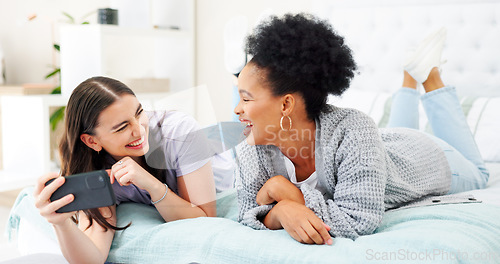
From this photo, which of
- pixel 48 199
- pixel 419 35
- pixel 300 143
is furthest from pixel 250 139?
pixel 419 35

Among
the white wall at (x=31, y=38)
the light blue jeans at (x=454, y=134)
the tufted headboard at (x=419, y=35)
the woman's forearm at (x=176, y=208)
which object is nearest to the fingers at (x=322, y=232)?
the woman's forearm at (x=176, y=208)

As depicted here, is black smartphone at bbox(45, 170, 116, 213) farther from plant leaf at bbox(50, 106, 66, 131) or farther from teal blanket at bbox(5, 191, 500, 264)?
A: plant leaf at bbox(50, 106, 66, 131)

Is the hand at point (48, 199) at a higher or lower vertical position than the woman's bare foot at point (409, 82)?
lower

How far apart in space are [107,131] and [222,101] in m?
2.01

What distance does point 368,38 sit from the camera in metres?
2.48

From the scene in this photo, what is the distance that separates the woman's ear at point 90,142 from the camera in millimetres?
1020

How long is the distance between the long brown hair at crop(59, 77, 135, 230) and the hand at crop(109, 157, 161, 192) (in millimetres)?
92

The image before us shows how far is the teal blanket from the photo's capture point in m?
0.89

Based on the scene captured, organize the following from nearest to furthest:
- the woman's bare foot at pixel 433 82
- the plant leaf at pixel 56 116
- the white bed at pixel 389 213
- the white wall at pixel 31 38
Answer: the white bed at pixel 389 213 → the woman's bare foot at pixel 433 82 → the plant leaf at pixel 56 116 → the white wall at pixel 31 38

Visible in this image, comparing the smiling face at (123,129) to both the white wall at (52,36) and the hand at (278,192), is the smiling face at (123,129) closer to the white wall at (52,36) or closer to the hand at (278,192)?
the hand at (278,192)

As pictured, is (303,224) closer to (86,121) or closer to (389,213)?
(389,213)

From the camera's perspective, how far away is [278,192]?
41.9 inches

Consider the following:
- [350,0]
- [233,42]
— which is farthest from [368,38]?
[233,42]

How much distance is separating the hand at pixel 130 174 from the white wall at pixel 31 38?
2.50 meters
